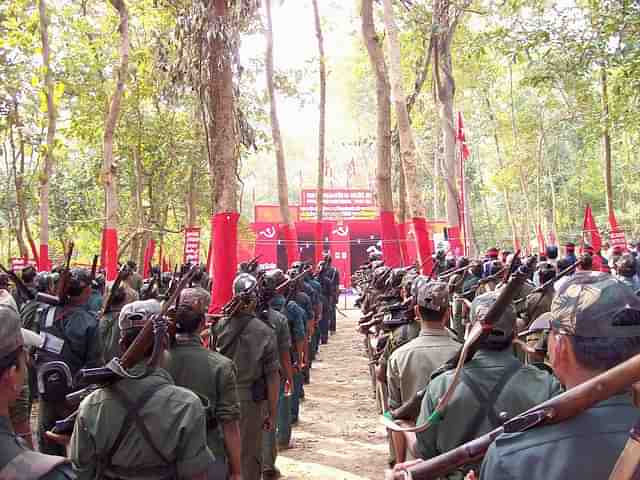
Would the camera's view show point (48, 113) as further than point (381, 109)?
No

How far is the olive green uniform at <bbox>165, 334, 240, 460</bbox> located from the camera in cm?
385

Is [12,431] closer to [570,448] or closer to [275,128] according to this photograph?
[570,448]

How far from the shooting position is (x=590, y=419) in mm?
1771

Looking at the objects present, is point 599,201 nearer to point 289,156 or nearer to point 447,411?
point 289,156

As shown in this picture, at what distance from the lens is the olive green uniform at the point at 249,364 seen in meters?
5.16

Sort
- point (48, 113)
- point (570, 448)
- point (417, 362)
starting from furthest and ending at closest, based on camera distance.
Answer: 1. point (48, 113)
2. point (417, 362)
3. point (570, 448)

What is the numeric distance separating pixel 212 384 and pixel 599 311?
2.57 meters

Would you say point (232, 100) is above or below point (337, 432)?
above

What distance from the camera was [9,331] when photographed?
6.70ft

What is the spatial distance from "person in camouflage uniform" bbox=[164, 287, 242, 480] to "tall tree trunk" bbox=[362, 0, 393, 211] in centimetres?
1124

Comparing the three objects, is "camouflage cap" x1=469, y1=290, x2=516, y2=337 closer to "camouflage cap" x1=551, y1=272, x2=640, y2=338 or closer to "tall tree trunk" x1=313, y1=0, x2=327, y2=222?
"camouflage cap" x1=551, y1=272, x2=640, y2=338

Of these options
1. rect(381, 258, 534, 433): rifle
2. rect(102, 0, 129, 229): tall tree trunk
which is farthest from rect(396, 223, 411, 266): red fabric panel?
rect(381, 258, 534, 433): rifle

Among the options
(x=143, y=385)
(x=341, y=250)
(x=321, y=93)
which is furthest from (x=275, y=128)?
(x=143, y=385)

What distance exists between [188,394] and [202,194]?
23.6 meters
